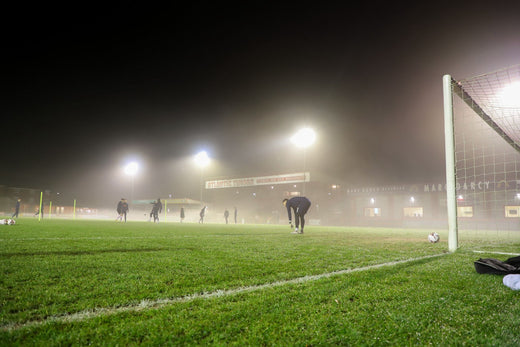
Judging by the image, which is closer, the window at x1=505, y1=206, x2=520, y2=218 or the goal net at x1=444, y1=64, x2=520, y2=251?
the goal net at x1=444, y1=64, x2=520, y2=251

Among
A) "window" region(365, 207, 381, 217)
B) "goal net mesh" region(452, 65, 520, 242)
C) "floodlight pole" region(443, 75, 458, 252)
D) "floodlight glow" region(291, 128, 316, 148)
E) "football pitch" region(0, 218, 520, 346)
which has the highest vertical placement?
"floodlight glow" region(291, 128, 316, 148)

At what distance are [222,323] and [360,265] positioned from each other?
2921 millimetres

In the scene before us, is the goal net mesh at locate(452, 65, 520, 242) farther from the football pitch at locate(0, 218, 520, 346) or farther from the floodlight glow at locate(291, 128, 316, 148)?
the floodlight glow at locate(291, 128, 316, 148)

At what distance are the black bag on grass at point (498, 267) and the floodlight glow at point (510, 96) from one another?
7.55m

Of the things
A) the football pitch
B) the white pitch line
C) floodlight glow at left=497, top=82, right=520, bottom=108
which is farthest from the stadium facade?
the white pitch line

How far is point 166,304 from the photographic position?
7.00ft

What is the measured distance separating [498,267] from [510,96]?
27.5 ft

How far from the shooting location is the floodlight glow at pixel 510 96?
28.1ft

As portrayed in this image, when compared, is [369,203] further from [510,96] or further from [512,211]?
[510,96]

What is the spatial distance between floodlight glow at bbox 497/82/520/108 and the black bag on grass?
7.55m

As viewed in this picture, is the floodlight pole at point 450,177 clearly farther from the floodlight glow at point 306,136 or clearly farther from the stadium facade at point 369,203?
the stadium facade at point 369,203

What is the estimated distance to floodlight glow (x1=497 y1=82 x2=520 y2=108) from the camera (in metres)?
8.56

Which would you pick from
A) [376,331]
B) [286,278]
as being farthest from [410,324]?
[286,278]

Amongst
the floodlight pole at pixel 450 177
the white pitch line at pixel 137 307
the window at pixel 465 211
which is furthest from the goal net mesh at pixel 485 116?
the window at pixel 465 211
